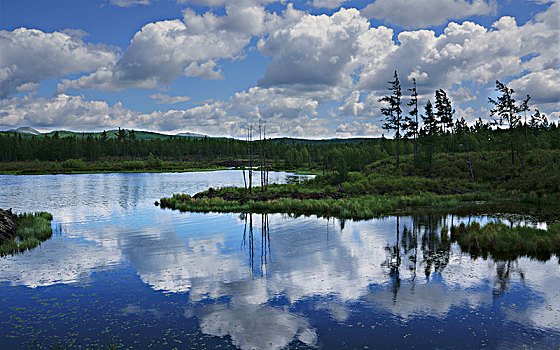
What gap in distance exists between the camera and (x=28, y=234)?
1115 inches

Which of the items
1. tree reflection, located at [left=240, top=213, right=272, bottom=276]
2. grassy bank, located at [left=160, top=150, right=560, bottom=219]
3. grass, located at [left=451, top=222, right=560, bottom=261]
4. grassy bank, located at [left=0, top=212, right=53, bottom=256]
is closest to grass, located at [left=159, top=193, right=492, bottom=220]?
grassy bank, located at [left=160, top=150, right=560, bottom=219]

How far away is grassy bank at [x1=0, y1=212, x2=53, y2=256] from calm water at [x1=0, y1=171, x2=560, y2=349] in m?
0.95

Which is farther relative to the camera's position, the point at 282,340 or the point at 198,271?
the point at 198,271

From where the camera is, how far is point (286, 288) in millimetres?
17312

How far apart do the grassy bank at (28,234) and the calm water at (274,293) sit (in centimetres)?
95

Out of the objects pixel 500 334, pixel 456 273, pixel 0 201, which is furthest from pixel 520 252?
pixel 0 201

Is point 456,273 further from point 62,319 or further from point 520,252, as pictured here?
point 62,319

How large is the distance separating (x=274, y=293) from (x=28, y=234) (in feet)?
72.6

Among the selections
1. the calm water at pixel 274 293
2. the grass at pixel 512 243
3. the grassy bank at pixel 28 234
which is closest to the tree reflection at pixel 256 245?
the calm water at pixel 274 293

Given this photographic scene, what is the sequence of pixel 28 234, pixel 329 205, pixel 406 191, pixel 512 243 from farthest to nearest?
pixel 406 191 → pixel 329 205 → pixel 28 234 → pixel 512 243

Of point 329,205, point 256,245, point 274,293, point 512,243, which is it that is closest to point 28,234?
point 256,245

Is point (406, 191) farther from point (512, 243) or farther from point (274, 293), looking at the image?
point (274, 293)

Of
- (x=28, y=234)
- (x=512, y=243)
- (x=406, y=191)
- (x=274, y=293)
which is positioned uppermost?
(x=406, y=191)

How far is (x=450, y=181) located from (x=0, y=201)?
63.9 meters
